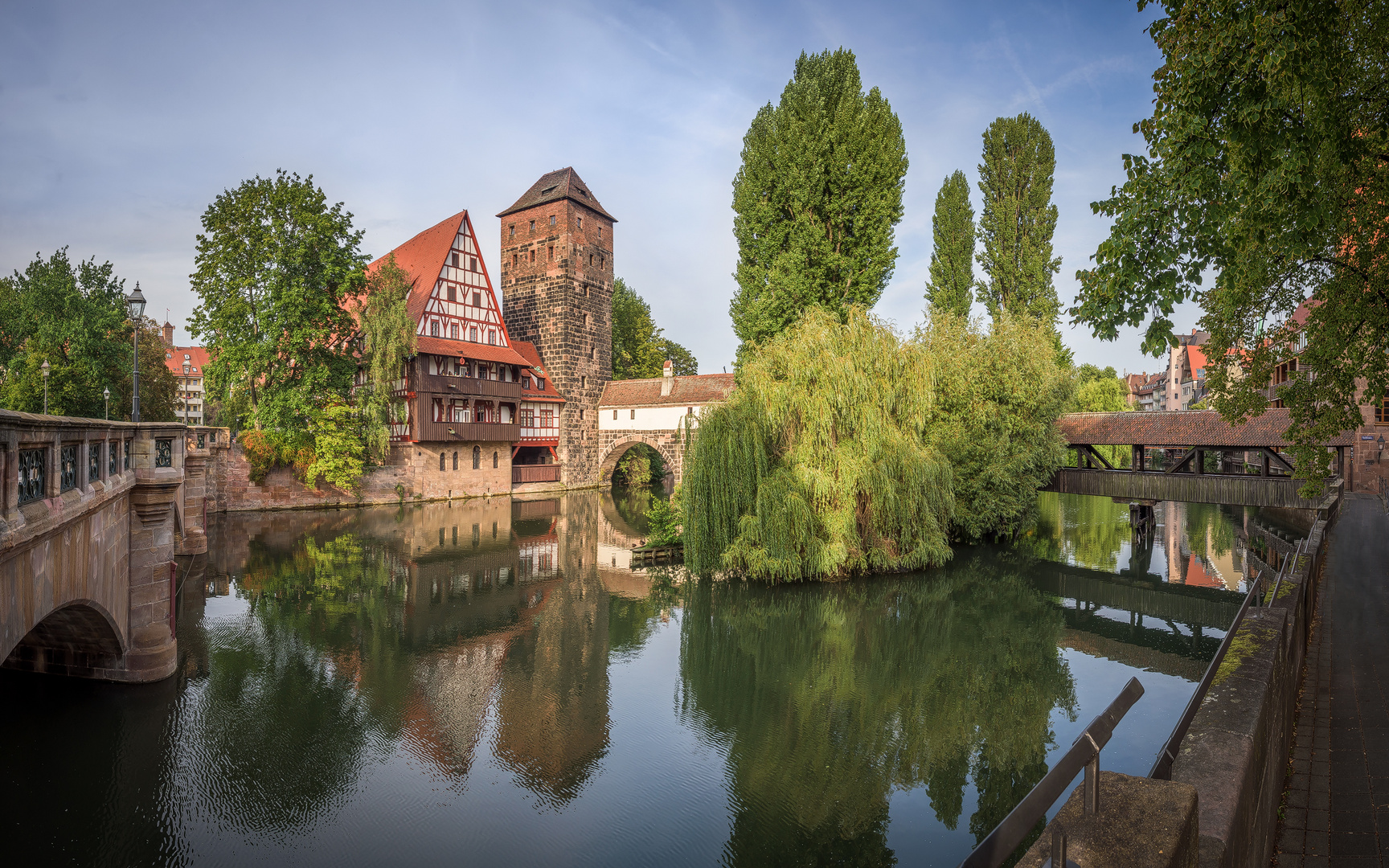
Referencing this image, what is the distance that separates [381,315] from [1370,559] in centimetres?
2742

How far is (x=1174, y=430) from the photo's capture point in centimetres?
2011

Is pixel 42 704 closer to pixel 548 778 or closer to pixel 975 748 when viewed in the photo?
pixel 548 778

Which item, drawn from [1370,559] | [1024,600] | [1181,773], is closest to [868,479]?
[1024,600]

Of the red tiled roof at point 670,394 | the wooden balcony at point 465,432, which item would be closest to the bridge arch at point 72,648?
the wooden balcony at point 465,432

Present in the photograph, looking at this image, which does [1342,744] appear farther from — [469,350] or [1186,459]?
[469,350]

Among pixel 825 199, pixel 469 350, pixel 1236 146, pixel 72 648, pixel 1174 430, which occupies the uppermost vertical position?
pixel 825 199

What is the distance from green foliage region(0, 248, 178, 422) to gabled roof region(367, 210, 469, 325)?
1046cm

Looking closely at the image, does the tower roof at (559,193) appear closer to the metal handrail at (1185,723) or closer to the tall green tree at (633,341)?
the tall green tree at (633,341)

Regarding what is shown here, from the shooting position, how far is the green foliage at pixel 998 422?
60.0 feet

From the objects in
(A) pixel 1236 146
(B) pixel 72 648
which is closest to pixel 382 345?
(B) pixel 72 648

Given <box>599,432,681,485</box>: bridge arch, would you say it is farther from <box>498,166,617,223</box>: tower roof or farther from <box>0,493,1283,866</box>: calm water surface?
<box>0,493,1283,866</box>: calm water surface

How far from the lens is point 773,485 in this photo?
14391mm

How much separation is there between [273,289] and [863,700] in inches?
910

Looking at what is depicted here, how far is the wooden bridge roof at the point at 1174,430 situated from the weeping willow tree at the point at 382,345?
22048mm
